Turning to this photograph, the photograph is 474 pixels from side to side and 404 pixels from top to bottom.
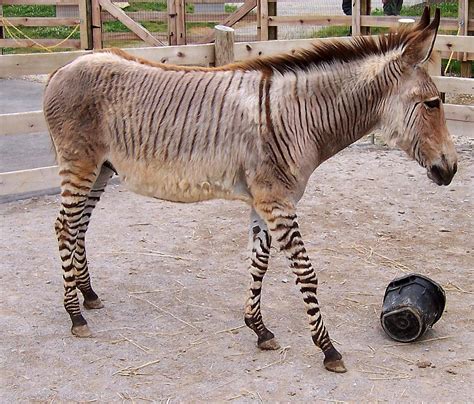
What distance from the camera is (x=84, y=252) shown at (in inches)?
201

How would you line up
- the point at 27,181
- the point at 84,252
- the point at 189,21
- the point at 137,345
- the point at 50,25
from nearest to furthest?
the point at 137,345 < the point at 84,252 < the point at 27,181 < the point at 50,25 < the point at 189,21

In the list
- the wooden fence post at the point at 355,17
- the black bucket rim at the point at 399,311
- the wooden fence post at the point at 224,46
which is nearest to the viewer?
the black bucket rim at the point at 399,311

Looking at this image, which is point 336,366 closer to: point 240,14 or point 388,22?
point 388,22

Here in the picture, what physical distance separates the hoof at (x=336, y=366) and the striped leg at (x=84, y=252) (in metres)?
1.70

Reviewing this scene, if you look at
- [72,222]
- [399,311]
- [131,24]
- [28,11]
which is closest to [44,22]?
[131,24]

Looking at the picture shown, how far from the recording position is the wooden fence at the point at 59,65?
7.07 m

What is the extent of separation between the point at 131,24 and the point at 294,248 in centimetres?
967

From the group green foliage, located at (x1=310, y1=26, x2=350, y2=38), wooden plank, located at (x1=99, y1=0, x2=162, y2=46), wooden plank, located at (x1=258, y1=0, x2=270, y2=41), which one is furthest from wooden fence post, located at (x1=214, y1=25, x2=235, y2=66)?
green foliage, located at (x1=310, y1=26, x2=350, y2=38)

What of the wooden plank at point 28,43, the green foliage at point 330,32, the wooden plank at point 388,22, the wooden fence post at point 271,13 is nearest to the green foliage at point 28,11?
the wooden plank at point 28,43

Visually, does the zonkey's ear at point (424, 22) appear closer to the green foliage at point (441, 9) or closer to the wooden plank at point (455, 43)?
the wooden plank at point (455, 43)

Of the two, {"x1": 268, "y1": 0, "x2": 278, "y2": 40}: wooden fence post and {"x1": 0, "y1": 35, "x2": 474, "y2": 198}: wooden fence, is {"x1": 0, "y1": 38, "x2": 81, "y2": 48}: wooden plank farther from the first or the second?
{"x1": 0, "y1": 35, "x2": 474, "y2": 198}: wooden fence

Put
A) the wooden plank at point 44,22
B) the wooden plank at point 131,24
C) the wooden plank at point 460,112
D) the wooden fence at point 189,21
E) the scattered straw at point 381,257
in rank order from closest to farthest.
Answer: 1. the scattered straw at point 381,257
2. the wooden plank at point 460,112
3. the wooden fence at point 189,21
4. the wooden plank at point 131,24
5. the wooden plank at point 44,22

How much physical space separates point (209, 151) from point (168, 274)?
1584 mm

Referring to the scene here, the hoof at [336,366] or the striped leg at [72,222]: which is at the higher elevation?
the striped leg at [72,222]
